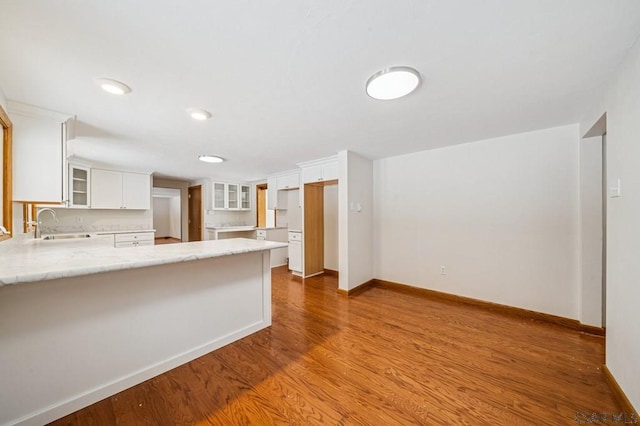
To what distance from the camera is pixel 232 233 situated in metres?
6.05

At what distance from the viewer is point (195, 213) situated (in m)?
6.62

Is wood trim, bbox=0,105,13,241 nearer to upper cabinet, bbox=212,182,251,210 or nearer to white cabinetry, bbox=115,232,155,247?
white cabinetry, bbox=115,232,155,247

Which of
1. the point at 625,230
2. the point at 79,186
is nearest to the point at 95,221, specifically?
the point at 79,186

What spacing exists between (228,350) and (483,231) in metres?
3.27

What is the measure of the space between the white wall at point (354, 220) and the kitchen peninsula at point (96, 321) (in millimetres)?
1619

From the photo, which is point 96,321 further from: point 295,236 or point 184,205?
point 184,205

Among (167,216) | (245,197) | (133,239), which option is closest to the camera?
(133,239)

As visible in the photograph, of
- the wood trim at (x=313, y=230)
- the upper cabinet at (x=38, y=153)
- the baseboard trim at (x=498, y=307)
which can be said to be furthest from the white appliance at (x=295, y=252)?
the upper cabinet at (x=38, y=153)

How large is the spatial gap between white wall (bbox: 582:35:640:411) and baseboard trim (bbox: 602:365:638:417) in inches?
1.4

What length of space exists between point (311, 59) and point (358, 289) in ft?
10.3

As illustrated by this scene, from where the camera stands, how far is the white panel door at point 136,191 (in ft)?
15.6

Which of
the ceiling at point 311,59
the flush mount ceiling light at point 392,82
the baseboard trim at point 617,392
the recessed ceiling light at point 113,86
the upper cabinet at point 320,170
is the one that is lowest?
the baseboard trim at point 617,392

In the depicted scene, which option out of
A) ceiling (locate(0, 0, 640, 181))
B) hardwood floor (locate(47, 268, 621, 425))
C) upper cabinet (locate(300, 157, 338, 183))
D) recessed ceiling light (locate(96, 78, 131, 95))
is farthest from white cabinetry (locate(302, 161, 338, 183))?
recessed ceiling light (locate(96, 78, 131, 95))

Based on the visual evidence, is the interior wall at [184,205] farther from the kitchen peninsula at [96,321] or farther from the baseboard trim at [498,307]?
the baseboard trim at [498,307]
